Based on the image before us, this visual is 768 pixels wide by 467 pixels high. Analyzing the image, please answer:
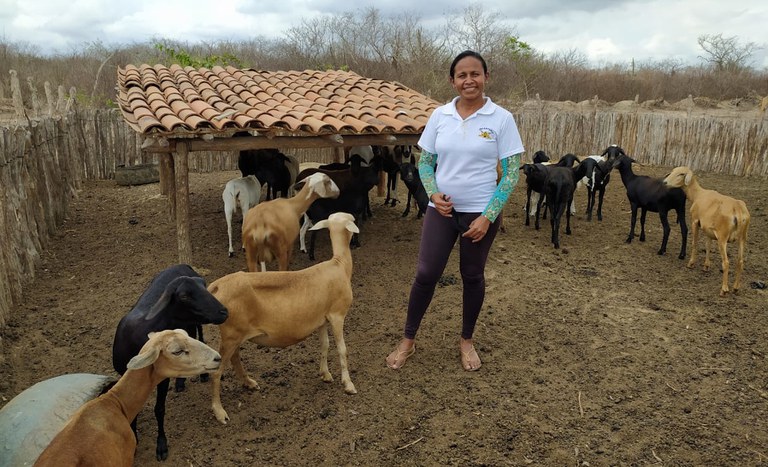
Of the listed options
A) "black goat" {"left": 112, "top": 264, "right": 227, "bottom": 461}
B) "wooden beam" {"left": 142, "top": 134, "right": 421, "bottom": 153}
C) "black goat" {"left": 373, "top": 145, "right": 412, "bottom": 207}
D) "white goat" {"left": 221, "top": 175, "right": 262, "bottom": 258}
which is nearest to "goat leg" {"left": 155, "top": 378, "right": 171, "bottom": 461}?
"black goat" {"left": 112, "top": 264, "right": 227, "bottom": 461}

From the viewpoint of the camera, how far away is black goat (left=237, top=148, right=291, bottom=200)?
9.34m

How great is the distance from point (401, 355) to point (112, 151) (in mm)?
12102

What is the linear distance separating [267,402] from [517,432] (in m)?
2.03

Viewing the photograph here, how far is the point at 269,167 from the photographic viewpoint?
9.44 m

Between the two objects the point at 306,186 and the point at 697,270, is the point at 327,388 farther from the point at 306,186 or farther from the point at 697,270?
the point at 697,270

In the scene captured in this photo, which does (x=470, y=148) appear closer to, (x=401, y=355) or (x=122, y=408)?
(x=401, y=355)

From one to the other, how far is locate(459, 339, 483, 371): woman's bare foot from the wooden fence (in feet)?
14.9

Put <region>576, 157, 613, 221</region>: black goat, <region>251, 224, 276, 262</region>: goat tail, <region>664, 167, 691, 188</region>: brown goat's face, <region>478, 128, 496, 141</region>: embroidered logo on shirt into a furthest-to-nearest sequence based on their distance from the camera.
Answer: <region>576, 157, 613, 221</region>: black goat, <region>664, 167, 691, 188</region>: brown goat's face, <region>251, 224, 276, 262</region>: goat tail, <region>478, 128, 496, 141</region>: embroidered logo on shirt

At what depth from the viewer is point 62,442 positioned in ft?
8.48

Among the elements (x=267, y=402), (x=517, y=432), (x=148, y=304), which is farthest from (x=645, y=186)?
(x=148, y=304)

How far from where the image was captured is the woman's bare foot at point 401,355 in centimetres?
485

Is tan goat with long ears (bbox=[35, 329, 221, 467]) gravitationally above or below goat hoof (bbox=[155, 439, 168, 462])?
above

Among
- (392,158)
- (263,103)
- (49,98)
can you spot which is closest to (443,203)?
(263,103)

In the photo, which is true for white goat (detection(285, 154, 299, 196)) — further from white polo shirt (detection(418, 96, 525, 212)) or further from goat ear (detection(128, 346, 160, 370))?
goat ear (detection(128, 346, 160, 370))
